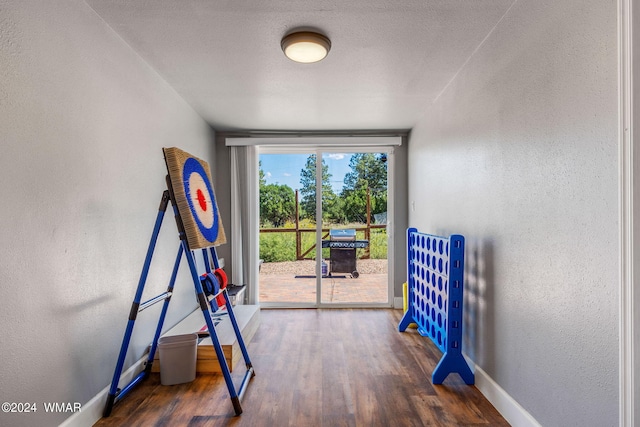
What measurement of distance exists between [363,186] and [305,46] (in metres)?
2.54

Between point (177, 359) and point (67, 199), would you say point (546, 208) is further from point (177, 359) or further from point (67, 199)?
point (177, 359)

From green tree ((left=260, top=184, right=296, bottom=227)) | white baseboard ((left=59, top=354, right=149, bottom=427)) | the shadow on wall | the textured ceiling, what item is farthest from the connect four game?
white baseboard ((left=59, top=354, right=149, bottom=427))

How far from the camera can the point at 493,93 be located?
6.75 ft

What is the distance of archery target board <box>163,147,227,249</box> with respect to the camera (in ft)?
6.72

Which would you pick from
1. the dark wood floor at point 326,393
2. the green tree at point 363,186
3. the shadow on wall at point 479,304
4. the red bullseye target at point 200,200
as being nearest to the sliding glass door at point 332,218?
the green tree at point 363,186

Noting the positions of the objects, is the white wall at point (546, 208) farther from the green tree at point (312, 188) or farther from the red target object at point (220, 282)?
the green tree at point (312, 188)

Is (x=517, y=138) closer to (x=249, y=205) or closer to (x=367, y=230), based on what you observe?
(x=367, y=230)

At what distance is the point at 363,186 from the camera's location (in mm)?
4477

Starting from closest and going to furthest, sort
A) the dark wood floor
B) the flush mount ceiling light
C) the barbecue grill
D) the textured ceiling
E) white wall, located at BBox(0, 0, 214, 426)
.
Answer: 1. white wall, located at BBox(0, 0, 214, 426)
2. the textured ceiling
3. the dark wood floor
4. the flush mount ceiling light
5. the barbecue grill

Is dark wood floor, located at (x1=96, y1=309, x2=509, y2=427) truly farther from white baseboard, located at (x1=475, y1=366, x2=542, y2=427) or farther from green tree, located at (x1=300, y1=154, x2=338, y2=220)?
green tree, located at (x1=300, y1=154, x2=338, y2=220)

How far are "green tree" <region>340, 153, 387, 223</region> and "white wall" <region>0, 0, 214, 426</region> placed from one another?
250 cm

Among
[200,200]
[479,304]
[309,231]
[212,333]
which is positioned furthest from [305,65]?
[309,231]

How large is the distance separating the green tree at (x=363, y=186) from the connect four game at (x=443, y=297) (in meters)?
1.40

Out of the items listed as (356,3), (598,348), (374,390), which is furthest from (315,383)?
(356,3)
